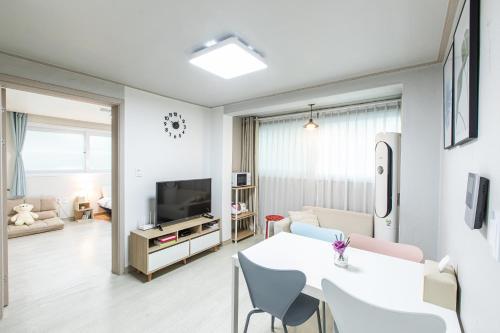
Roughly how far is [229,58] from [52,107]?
433 cm

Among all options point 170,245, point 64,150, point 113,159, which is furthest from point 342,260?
point 64,150

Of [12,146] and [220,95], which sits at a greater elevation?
[220,95]

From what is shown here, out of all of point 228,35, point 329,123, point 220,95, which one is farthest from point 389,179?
point 220,95

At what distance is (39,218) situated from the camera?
4719 millimetres

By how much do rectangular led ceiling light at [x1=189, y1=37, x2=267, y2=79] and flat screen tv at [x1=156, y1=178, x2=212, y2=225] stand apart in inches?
69.6

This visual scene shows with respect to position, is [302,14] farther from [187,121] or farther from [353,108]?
[187,121]

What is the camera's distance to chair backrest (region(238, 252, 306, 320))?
4.25ft

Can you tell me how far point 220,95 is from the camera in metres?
3.34

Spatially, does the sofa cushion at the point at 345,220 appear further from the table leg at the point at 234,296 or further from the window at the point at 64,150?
the window at the point at 64,150

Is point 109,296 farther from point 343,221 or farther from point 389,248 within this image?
point 343,221

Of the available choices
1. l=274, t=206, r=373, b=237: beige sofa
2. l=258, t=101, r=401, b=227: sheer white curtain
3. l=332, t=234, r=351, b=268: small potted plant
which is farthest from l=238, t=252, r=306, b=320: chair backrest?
l=258, t=101, r=401, b=227: sheer white curtain

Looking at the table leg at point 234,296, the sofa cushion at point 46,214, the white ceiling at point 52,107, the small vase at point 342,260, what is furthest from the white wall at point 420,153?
the sofa cushion at point 46,214

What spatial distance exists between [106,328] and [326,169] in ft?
10.9

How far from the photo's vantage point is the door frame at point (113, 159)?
212 cm
